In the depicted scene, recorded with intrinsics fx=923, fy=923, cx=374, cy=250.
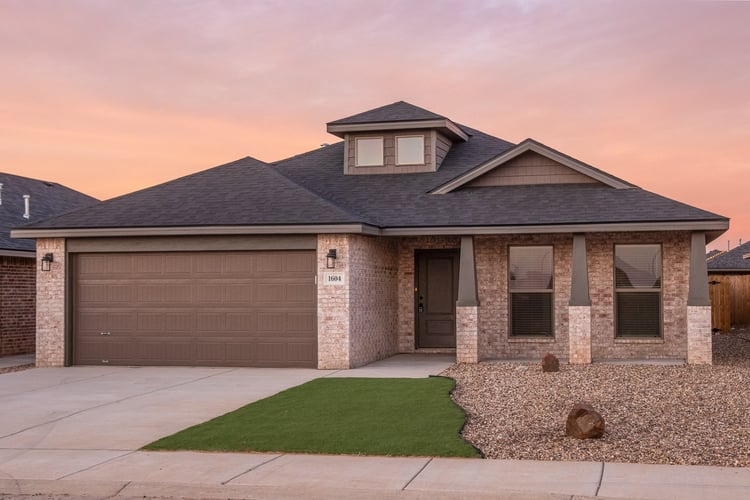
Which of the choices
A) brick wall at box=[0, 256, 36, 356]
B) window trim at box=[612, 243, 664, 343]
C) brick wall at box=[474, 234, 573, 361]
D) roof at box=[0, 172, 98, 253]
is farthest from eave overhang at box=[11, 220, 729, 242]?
roof at box=[0, 172, 98, 253]

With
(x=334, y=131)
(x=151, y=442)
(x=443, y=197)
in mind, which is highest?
(x=334, y=131)

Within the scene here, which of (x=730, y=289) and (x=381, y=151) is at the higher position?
(x=381, y=151)

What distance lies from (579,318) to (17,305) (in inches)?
533

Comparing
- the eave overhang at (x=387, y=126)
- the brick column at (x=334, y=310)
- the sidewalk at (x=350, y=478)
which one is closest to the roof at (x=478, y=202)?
the eave overhang at (x=387, y=126)

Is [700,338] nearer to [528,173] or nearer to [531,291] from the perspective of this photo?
[531,291]

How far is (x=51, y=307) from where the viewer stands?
19672mm

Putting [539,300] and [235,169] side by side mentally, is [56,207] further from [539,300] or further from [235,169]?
[539,300]

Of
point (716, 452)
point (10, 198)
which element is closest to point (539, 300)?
point (716, 452)

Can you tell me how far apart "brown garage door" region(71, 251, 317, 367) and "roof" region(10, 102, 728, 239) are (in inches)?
31.0

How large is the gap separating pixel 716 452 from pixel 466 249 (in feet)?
32.2

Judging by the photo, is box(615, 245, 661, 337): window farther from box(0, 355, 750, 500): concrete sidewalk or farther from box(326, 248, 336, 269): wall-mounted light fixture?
box(0, 355, 750, 500): concrete sidewalk

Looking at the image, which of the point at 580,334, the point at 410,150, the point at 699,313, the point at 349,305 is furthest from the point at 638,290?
the point at 410,150

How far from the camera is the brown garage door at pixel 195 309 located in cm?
1861

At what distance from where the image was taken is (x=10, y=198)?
1040 inches
